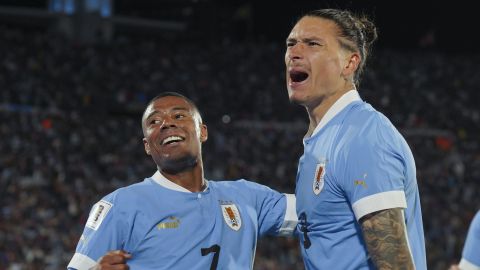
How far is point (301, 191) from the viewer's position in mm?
2770

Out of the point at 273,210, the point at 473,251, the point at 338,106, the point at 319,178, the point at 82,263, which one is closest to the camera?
the point at 319,178

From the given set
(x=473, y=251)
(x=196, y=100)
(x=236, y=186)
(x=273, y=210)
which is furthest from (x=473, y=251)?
(x=196, y=100)

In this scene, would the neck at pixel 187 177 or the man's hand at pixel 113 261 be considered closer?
the man's hand at pixel 113 261

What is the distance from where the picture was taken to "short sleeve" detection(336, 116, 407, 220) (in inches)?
94.0

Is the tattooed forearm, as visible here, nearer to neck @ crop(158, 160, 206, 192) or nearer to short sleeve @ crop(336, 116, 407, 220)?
short sleeve @ crop(336, 116, 407, 220)

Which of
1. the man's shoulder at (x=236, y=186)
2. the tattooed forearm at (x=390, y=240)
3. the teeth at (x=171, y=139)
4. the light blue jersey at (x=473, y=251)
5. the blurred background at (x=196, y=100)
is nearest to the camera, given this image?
the tattooed forearm at (x=390, y=240)

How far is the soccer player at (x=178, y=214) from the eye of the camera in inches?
122

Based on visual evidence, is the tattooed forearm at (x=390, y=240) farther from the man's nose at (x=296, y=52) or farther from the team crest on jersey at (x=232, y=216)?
the team crest on jersey at (x=232, y=216)

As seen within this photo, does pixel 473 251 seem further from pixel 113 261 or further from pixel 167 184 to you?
pixel 113 261

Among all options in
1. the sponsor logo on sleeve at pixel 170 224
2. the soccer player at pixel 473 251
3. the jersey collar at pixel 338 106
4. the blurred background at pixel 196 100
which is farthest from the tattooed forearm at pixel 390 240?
the blurred background at pixel 196 100

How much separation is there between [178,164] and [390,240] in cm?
117

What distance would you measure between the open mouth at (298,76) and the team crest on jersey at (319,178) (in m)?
0.36

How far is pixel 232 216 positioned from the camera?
3.30 meters

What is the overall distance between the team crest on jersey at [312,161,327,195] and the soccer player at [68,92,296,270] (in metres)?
0.67
